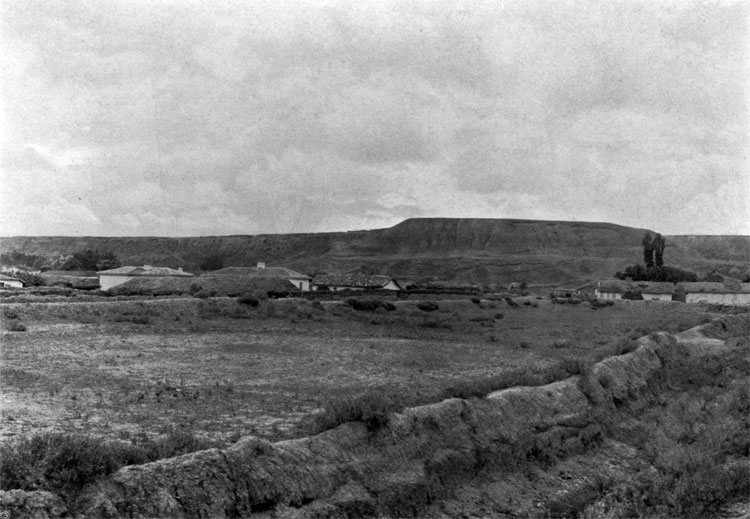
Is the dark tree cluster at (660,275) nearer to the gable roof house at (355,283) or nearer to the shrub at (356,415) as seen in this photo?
the gable roof house at (355,283)

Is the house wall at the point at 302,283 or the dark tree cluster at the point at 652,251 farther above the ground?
A: the dark tree cluster at the point at 652,251

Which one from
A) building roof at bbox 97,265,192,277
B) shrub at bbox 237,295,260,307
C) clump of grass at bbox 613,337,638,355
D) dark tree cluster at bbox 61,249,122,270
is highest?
dark tree cluster at bbox 61,249,122,270

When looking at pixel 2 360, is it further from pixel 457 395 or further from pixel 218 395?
pixel 457 395

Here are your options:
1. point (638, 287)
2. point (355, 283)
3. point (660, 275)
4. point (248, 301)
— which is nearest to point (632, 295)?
point (638, 287)

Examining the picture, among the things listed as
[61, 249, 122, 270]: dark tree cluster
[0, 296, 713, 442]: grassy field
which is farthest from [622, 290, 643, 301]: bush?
[61, 249, 122, 270]: dark tree cluster

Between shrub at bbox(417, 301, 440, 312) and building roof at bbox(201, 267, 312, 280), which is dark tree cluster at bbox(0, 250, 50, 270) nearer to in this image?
building roof at bbox(201, 267, 312, 280)

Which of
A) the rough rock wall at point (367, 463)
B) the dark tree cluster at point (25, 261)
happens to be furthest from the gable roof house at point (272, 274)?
the dark tree cluster at point (25, 261)
